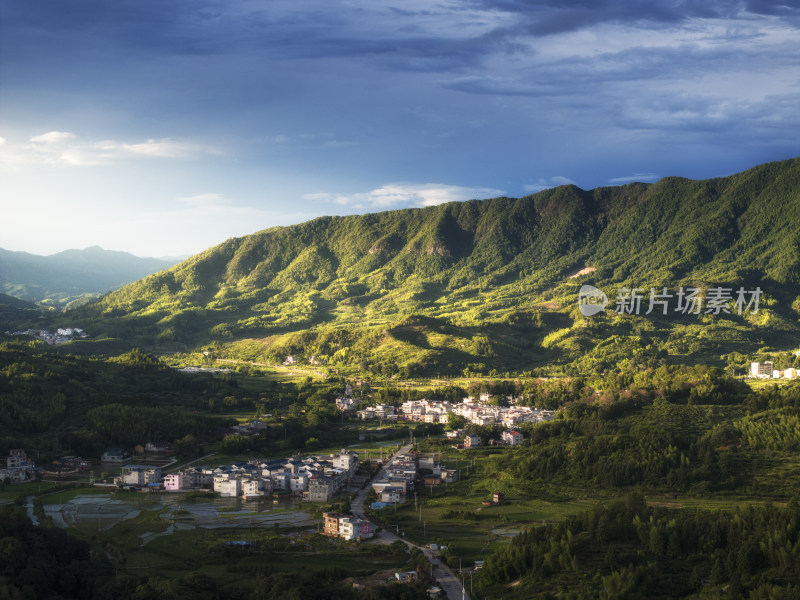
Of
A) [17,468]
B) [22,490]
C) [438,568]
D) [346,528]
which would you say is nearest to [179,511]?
[22,490]

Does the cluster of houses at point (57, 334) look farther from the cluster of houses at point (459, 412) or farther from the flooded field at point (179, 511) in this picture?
the flooded field at point (179, 511)

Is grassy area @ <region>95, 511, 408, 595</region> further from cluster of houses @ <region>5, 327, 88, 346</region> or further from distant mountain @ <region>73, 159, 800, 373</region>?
cluster of houses @ <region>5, 327, 88, 346</region>

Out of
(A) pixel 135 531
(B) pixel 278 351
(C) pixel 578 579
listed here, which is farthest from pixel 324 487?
(B) pixel 278 351

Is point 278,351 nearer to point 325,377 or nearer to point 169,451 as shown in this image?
point 325,377

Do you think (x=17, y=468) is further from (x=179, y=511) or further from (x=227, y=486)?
(x=227, y=486)

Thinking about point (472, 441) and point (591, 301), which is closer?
point (472, 441)

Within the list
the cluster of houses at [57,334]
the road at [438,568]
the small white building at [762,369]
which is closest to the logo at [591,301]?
the small white building at [762,369]
